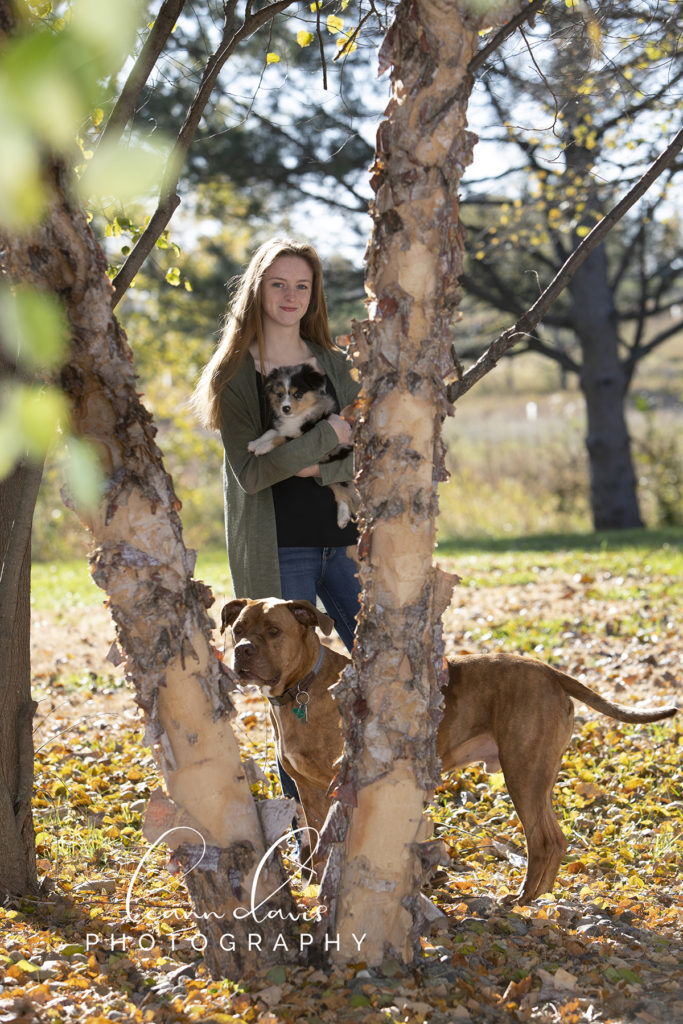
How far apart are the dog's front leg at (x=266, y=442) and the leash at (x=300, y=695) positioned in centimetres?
91

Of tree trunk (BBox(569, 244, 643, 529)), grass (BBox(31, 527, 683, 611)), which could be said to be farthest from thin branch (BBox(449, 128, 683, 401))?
tree trunk (BBox(569, 244, 643, 529))

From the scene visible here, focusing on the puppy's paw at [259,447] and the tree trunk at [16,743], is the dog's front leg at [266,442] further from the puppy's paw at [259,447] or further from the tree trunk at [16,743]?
the tree trunk at [16,743]

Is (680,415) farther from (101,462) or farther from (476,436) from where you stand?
(101,462)

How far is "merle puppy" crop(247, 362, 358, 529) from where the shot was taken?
4074 mm

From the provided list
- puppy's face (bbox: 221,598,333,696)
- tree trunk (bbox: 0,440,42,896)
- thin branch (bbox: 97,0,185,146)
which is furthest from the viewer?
puppy's face (bbox: 221,598,333,696)

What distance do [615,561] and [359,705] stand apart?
8294 mm

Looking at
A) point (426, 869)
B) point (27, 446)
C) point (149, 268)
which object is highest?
point (149, 268)

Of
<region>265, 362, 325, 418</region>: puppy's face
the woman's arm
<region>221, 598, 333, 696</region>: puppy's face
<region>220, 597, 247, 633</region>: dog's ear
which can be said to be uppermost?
<region>265, 362, 325, 418</region>: puppy's face

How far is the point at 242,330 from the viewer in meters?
4.04

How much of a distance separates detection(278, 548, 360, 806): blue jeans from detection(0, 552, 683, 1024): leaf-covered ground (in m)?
0.97

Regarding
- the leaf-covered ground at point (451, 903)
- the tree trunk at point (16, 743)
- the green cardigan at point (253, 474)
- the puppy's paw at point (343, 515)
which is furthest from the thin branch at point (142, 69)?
the leaf-covered ground at point (451, 903)

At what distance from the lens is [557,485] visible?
18484 mm

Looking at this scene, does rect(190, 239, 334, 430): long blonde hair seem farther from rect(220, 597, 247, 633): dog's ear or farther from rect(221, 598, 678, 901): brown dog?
rect(221, 598, 678, 901): brown dog

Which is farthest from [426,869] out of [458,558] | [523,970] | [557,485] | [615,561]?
[557,485]
